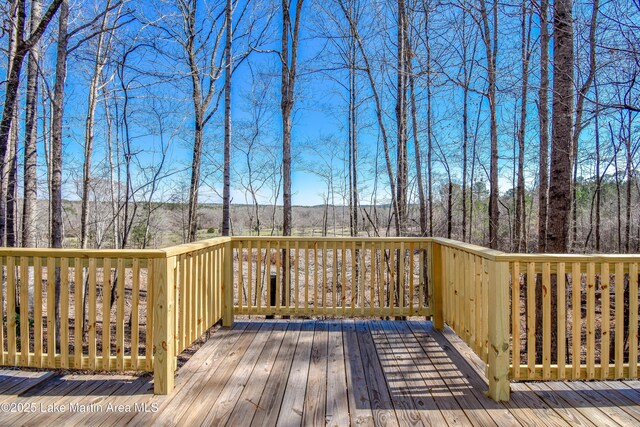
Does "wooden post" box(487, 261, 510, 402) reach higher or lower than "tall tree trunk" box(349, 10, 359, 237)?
lower

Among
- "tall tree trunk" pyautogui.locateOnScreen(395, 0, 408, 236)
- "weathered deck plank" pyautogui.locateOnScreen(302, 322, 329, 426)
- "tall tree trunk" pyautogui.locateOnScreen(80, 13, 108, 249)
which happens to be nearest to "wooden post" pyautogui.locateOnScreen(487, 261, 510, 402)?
"weathered deck plank" pyautogui.locateOnScreen(302, 322, 329, 426)

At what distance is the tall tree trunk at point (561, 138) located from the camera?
3.46 m

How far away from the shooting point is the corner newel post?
2016 millimetres

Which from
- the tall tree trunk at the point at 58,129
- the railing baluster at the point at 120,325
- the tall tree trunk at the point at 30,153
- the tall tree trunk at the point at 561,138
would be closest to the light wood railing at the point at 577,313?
the tall tree trunk at the point at 561,138

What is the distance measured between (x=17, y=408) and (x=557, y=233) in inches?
187

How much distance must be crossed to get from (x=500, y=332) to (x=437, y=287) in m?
1.33

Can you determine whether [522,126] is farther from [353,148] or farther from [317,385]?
[317,385]

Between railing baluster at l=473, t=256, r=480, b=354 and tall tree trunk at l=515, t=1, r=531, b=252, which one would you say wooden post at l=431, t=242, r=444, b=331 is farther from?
tall tree trunk at l=515, t=1, r=531, b=252

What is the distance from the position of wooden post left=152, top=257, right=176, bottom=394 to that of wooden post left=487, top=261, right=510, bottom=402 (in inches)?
79.2

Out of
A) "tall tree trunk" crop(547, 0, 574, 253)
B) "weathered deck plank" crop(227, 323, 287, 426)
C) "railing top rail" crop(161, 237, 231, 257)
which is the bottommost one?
"weathered deck plank" crop(227, 323, 287, 426)

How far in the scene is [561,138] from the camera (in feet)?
11.5

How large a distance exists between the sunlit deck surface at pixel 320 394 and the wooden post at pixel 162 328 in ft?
0.31

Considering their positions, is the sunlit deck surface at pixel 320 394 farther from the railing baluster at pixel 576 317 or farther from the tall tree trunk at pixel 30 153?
the tall tree trunk at pixel 30 153

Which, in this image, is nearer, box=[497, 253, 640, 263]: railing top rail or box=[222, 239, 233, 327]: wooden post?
box=[497, 253, 640, 263]: railing top rail
